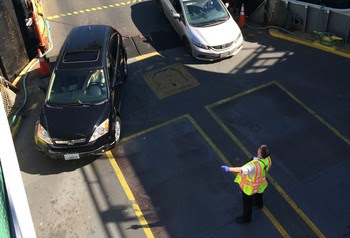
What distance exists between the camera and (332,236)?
6730 mm

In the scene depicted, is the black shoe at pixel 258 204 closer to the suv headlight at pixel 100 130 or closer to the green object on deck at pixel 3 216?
the suv headlight at pixel 100 130

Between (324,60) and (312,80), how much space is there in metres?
1.30

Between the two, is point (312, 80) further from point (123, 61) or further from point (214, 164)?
point (123, 61)

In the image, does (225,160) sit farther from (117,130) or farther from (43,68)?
(43,68)

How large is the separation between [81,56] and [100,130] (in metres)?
2.25

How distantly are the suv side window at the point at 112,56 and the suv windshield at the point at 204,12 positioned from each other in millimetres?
2715

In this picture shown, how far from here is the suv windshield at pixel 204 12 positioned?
A: 39.3 feet

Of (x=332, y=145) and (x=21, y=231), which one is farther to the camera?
(x=332, y=145)

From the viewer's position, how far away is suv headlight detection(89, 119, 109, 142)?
820cm

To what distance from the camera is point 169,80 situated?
36.7 ft

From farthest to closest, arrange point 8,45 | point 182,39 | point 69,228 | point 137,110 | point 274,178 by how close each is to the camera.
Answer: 1. point 182,39
2. point 8,45
3. point 137,110
4. point 274,178
5. point 69,228

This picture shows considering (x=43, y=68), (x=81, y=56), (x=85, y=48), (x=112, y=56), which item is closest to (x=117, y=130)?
(x=81, y=56)

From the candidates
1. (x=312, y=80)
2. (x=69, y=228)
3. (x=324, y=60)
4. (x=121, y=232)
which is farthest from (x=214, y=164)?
(x=324, y=60)

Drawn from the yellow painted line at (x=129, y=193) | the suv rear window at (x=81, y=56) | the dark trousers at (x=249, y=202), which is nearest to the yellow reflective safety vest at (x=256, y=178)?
the dark trousers at (x=249, y=202)
